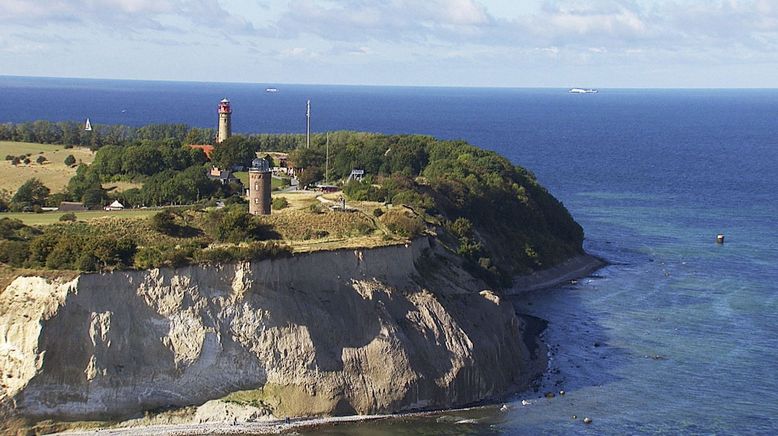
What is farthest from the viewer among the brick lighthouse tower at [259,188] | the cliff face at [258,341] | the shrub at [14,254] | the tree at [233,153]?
the tree at [233,153]

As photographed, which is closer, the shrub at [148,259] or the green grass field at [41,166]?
the shrub at [148,259]

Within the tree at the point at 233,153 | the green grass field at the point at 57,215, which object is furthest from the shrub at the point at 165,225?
the tree at the point at 233,153

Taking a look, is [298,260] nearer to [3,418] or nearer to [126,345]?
[126,345]

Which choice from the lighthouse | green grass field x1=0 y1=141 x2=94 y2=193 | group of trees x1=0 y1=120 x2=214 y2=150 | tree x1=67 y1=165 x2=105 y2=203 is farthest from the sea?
group of trees x1=0 y1=120 x2=214 y2=150

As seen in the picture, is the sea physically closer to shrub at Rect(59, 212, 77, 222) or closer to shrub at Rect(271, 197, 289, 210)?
shrub at Rect(271, 197, 289, 210)

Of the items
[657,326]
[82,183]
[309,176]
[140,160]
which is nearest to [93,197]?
[82,183]

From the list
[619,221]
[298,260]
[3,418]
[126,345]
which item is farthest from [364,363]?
[619,221]

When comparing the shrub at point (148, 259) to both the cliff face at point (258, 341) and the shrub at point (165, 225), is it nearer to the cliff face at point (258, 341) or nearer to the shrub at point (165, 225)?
the cliff face at point (258, 341)
